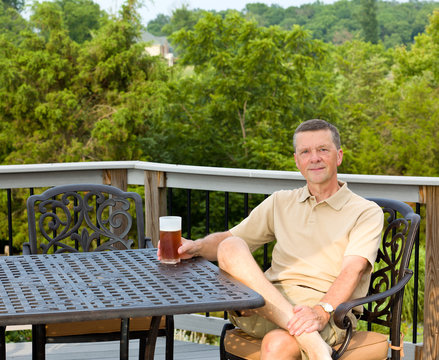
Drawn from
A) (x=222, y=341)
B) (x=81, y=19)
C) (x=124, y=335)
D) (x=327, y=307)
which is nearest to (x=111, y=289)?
(x=124, y=335)

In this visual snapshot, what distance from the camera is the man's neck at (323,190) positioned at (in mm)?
2580

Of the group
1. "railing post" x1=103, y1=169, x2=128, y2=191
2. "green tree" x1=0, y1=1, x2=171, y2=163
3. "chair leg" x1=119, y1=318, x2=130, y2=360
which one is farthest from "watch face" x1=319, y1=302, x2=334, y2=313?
"green tree" x1=0, y1=1, x2=171, y2=163

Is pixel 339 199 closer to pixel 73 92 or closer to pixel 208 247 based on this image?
pixel 208 247

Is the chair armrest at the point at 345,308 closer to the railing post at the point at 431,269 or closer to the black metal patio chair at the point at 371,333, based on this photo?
the black metal patio chair at the point at 371,333

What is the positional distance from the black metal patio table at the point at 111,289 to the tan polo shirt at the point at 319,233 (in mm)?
367

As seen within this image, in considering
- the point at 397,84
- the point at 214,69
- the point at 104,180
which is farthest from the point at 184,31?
the point at 397,84

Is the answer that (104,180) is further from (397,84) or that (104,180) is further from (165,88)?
(397,84)

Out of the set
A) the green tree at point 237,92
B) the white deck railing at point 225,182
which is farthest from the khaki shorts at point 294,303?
the green tree at point 237,92

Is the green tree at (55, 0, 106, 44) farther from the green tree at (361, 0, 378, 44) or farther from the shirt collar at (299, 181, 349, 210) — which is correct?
the shirt collar at (299, 181, 349, 210)

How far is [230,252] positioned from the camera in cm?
229

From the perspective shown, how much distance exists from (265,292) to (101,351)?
65.9 inches

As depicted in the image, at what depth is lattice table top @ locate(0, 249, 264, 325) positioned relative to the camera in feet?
5.89

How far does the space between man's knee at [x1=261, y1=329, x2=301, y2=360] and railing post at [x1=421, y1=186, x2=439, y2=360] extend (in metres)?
1.22

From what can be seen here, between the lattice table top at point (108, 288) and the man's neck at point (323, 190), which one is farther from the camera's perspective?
the man's neck at point (323, 190)
